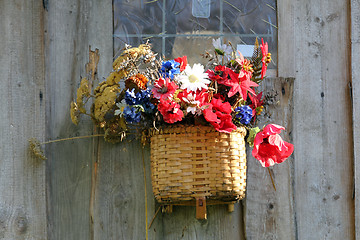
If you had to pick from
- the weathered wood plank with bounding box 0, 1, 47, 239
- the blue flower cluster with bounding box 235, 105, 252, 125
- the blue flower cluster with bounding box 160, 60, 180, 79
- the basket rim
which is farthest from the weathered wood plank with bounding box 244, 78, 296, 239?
the weathered wood plank with bounding box 0, 1, 47, 239

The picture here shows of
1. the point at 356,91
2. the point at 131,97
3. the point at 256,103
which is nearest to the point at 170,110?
the point at 131,97

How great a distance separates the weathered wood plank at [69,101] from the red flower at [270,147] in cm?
73

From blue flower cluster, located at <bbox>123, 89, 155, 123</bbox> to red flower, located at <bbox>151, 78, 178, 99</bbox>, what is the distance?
0.06m

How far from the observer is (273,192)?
7.61 ft

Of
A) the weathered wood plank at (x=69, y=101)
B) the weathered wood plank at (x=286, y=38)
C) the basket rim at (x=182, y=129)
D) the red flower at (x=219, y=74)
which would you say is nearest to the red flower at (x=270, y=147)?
the basket rim at (x=182, y=129)

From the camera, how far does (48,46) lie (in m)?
2.40

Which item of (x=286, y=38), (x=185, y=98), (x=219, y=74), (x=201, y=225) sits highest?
(x=286, y=38)

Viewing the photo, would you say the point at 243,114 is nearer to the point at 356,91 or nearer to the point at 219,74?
the point at 219,74

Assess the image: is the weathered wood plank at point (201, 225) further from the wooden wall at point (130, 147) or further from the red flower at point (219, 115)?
the red flower at point (219, 115)

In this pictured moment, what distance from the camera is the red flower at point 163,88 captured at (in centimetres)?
200

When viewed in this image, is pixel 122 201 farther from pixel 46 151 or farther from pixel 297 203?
pixel 297 203

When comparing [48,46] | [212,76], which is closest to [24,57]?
[48,46]

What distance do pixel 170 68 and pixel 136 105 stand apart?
0.20 meters

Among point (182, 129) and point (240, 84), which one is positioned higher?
point (240, 84)
